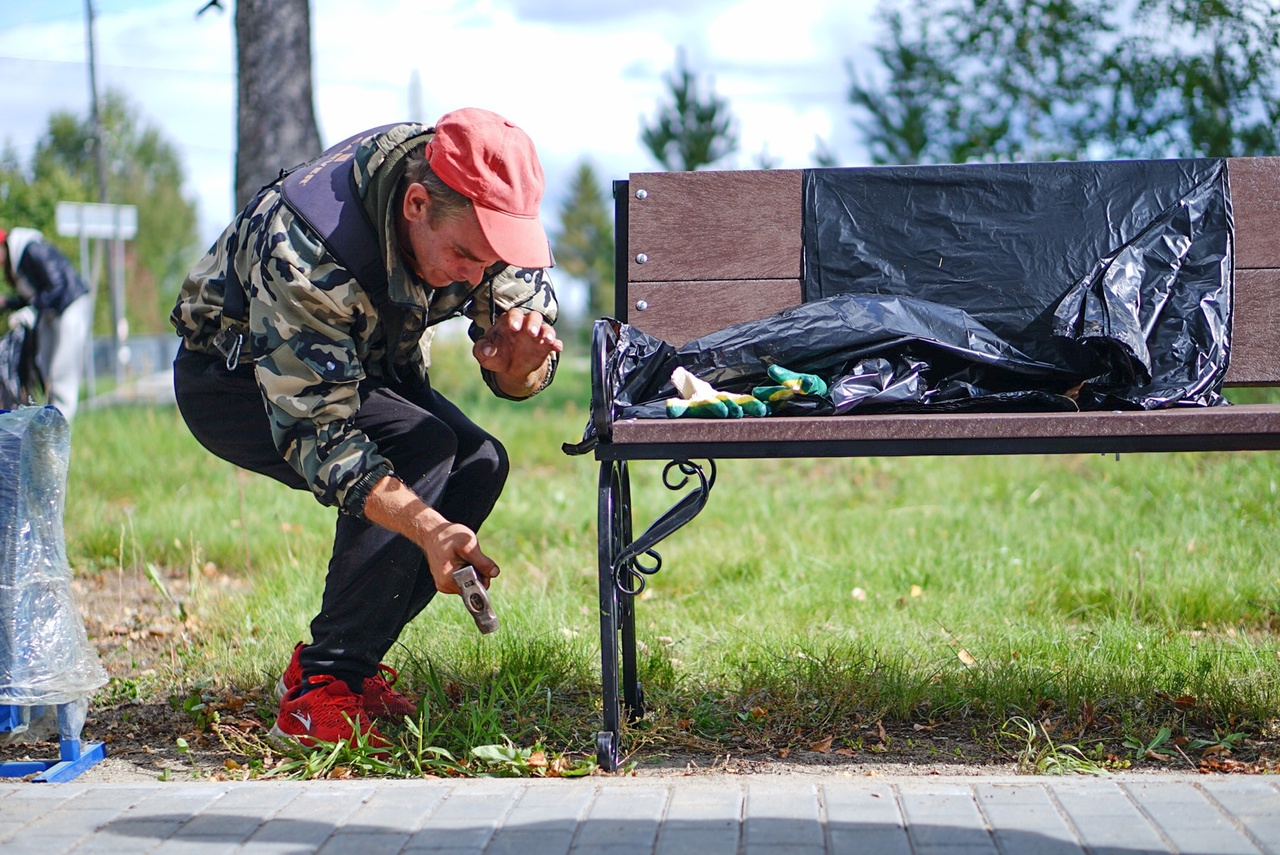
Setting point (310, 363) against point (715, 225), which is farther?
point (715, 225)

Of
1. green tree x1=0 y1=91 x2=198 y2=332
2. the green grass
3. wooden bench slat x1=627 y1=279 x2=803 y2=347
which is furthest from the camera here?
green tree x1=0 y1=91 x2=198 y2=332

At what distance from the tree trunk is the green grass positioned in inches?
66.4

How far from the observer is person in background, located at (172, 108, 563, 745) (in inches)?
97.5

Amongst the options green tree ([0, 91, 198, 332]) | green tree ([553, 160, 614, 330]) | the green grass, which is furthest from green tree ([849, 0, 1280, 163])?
green tree ([553, 160, 614, 330])

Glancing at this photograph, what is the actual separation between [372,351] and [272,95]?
162 inches

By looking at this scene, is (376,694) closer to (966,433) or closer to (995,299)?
(966,433)

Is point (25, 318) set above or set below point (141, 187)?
below

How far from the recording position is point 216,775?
2.76m

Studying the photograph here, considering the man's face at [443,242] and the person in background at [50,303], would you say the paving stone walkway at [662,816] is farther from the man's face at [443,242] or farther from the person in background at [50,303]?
the person in background at [50,303]

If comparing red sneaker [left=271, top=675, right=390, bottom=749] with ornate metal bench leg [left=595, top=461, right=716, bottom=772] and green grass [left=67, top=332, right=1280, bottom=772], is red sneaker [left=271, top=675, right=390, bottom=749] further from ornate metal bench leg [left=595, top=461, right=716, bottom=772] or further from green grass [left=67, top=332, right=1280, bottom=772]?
ornate metal bench leg [left=595, top=461, right=716, bottom=772]

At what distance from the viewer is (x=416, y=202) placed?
2.51 m

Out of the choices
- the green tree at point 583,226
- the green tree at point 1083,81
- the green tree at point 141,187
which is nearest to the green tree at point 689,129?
the green tree at point 1083,81

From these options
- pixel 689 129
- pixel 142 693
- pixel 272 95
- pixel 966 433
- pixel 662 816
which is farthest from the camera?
→ pixel 689 129

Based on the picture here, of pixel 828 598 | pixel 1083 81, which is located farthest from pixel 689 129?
pixel 828 598
